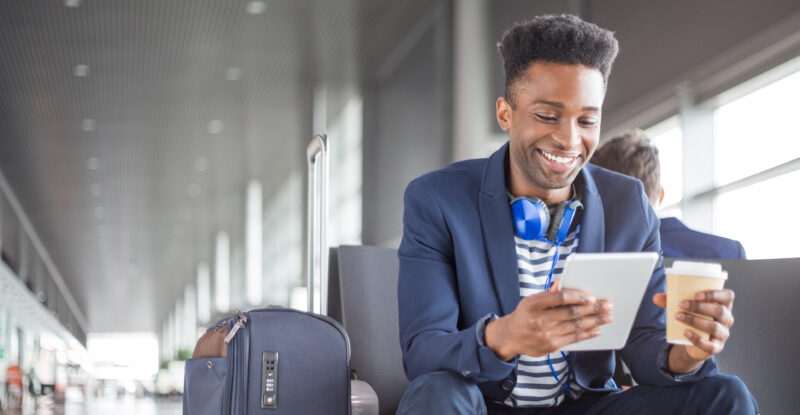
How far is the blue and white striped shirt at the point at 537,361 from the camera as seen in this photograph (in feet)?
5.81

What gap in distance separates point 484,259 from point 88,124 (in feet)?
52.7

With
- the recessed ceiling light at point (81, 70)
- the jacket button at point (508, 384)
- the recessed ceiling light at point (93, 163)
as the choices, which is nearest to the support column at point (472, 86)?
the recessed ceiling light at point (81, 70)

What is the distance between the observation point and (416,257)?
1889 mm

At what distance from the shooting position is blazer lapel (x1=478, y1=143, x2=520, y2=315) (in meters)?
1.79

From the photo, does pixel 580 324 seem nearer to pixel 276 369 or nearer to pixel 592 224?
pixel 592 224

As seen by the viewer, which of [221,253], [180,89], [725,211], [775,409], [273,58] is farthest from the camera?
[221,253]

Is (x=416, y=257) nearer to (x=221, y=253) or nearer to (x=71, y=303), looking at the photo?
(x=221, y=253)

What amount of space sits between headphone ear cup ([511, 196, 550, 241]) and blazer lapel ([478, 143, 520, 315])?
0.02 m

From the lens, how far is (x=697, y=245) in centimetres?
285

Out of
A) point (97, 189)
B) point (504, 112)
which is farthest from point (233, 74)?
point (504, 112)

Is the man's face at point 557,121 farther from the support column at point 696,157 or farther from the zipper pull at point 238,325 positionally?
the support column at point 696,157

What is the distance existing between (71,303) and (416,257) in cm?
4574

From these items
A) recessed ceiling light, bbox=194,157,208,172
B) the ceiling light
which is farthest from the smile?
A: the ceiling light

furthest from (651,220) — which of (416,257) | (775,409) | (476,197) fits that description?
(775,409)
